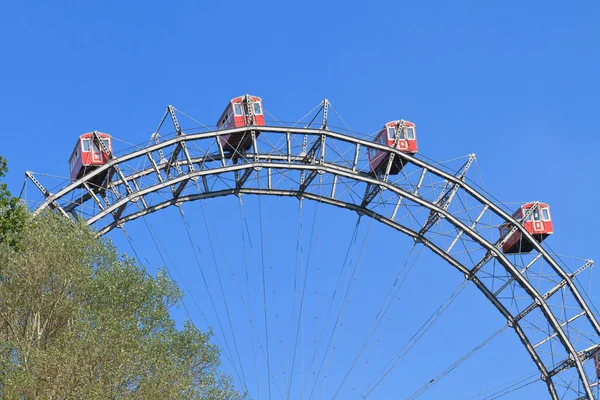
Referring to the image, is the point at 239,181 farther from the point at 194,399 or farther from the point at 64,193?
the point at 194,399

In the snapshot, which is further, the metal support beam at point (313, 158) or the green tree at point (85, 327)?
the metal support beam at point (313, 158)

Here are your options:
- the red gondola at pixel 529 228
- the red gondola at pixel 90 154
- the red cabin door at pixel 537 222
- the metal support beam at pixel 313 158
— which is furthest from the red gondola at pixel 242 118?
the red cabin door at pixel 537 222

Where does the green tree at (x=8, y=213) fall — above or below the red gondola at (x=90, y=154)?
below

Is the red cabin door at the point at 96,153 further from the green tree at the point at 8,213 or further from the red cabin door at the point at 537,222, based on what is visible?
the red cabin door at the point at 537,222

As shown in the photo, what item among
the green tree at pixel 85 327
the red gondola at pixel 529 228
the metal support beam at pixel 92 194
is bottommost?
the green tree at pixel 85 327

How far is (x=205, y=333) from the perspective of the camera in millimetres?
53062

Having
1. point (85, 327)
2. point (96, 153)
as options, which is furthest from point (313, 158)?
point (85, 327)

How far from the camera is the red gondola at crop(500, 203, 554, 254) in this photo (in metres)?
61.3

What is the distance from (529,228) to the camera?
61.8 m

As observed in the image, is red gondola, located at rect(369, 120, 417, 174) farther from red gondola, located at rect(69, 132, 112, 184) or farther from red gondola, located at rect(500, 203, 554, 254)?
red gondola, located at rect(69, 132, 112, 184)

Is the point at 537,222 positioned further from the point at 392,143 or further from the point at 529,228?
the point at 392,143

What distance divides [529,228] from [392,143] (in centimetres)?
832

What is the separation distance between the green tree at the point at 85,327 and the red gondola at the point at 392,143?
1205 cm

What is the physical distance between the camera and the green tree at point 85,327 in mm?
45719
